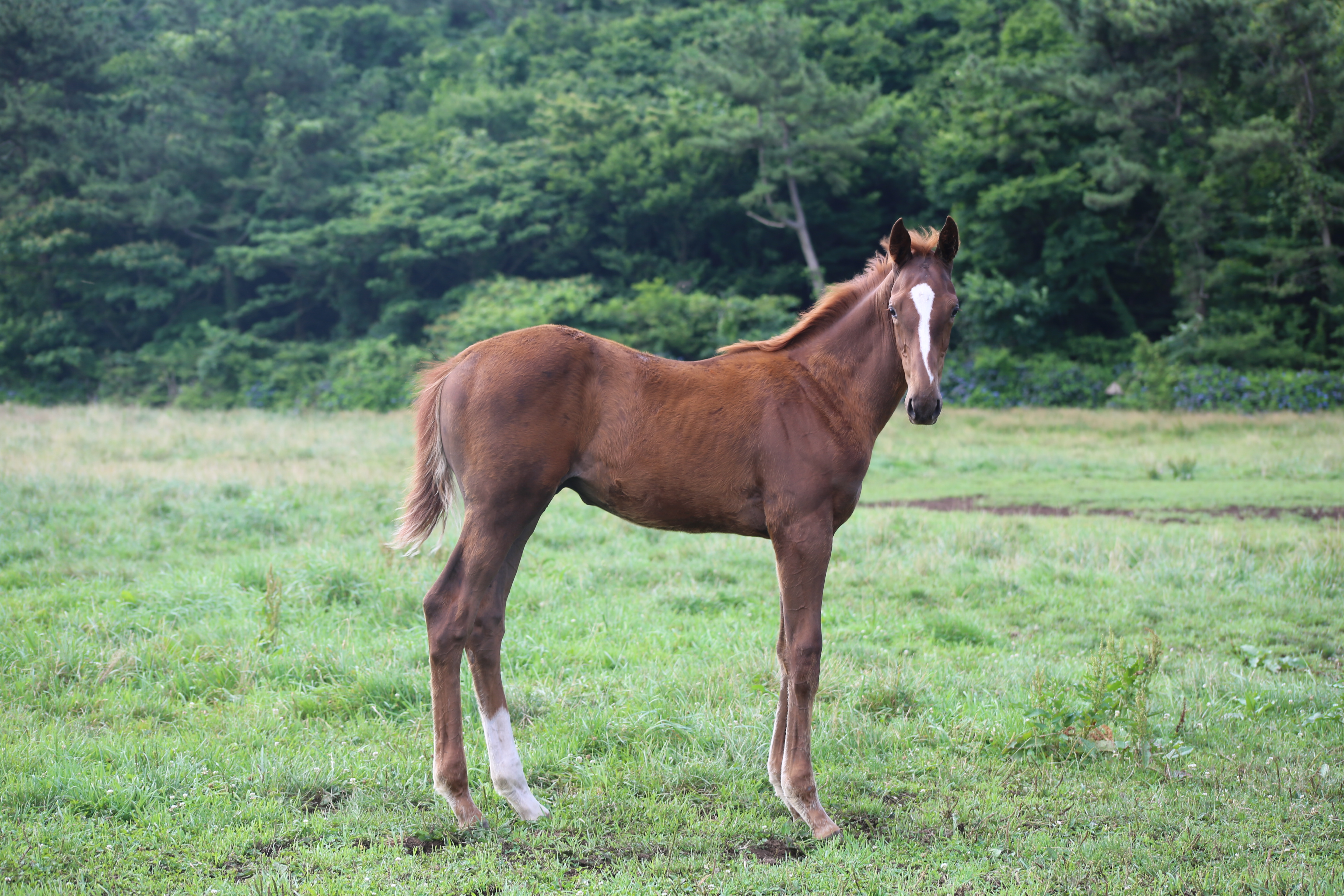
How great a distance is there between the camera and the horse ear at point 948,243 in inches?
149

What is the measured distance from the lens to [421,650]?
5.65 m

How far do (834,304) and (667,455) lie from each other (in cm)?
112

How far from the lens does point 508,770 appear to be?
3912mm

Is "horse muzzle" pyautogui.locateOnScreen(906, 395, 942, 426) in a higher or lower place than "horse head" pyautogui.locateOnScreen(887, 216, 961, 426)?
lower

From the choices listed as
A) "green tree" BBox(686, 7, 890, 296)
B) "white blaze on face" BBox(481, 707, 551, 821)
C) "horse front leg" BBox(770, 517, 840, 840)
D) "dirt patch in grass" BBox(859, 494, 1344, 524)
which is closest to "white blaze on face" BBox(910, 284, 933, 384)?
"horse front leg" BBox(770, 517, 840, 840)

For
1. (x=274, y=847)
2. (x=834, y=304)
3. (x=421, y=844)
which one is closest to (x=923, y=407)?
(x=834, y=304)

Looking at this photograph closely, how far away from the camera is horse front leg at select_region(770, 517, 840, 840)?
12.6ft

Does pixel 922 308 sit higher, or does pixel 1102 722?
pixel 922 308

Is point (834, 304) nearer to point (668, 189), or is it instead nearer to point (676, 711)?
point (676, 711)

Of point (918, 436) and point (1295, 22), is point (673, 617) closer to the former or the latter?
point (918, 436)

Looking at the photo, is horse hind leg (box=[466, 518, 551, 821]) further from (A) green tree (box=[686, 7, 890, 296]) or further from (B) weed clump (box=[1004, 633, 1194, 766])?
(A) green tree (box=[686, 7, 890, 296])

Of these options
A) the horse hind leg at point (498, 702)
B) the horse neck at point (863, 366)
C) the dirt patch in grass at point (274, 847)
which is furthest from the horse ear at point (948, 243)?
the dirt patch in grass at point (274, 847)

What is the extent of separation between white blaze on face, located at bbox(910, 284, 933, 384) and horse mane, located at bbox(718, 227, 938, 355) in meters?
0.41

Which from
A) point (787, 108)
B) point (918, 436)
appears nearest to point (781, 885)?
point (918, 436)
